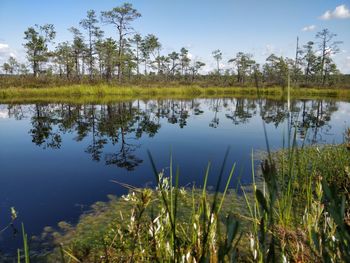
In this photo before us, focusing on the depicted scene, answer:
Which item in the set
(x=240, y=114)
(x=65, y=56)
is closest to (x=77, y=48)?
(x=65, y=56)

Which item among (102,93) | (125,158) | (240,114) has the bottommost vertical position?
(125,158)

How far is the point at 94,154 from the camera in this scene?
406 inches

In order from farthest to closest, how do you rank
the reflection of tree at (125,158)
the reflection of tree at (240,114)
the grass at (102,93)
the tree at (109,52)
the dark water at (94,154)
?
the tree at (109,52), the grass at (102,93), the reflection of tree at (240,114), the reflection of tree at (125,158), the dark water at (94,154)

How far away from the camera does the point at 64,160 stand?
9547mm

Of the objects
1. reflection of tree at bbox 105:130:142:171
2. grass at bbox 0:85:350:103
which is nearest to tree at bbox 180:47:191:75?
grass at bbox 0:85:350:103

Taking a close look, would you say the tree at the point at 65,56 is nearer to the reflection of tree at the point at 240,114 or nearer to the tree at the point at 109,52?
the tree at the point at 109,52

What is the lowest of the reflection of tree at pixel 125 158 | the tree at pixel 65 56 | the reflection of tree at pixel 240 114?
the reflection of tree at pixel 125 158

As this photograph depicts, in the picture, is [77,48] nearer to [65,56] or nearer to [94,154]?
[65,56]

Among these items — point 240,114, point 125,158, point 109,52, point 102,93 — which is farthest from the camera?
point 109,52

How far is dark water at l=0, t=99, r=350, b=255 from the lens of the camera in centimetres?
598

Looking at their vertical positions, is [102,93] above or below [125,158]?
above

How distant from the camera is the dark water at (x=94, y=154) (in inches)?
235

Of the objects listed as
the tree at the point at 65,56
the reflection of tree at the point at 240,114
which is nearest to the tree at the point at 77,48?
the tree at the point at 65,56

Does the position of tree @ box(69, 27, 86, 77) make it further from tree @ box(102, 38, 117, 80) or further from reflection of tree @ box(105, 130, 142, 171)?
reflection of tree @ box(105, 130, 142, 171)
